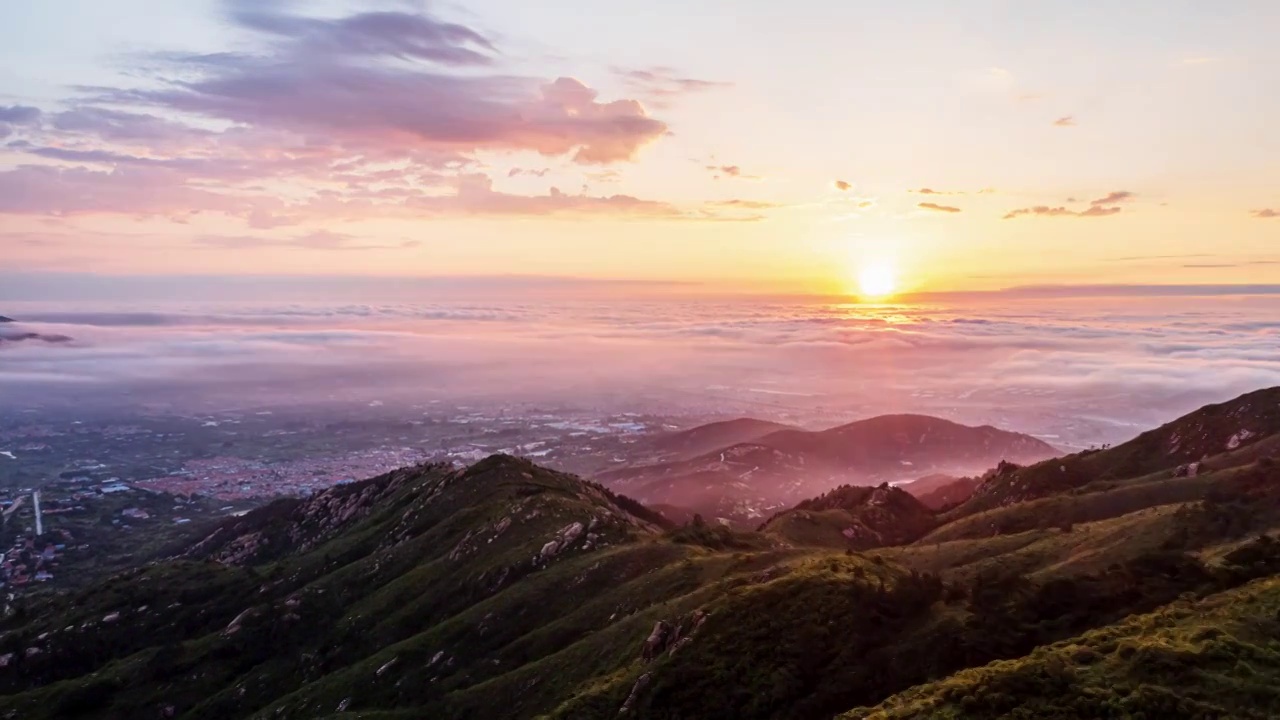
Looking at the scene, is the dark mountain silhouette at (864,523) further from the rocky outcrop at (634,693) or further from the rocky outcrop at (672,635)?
the rocky outcrop at (634,693)

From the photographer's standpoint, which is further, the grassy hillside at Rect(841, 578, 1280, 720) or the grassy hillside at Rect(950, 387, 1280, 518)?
the grassy hillside at Rect(950, 387, 1280, 518)

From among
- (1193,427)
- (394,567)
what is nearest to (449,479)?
(394,567)

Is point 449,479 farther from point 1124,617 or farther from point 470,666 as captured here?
point 1124,617

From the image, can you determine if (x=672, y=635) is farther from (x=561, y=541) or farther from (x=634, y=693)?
(x=561, y=541)

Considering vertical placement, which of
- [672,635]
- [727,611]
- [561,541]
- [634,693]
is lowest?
[561,541]

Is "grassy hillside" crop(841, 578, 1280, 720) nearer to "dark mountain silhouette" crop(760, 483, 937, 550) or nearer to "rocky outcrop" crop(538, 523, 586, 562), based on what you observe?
"rocky outcrop" crop(538, 523, 586, 562)

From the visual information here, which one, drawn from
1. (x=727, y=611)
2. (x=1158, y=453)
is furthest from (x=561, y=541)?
(x=1158, y=453)

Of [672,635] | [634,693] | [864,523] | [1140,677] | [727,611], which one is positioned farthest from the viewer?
[864,523]

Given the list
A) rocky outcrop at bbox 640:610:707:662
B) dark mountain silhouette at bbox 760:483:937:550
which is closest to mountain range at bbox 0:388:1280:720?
rocky outcrop at bbox 640:610:707:662

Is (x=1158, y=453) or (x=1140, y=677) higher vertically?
(x=1140, y=677)
